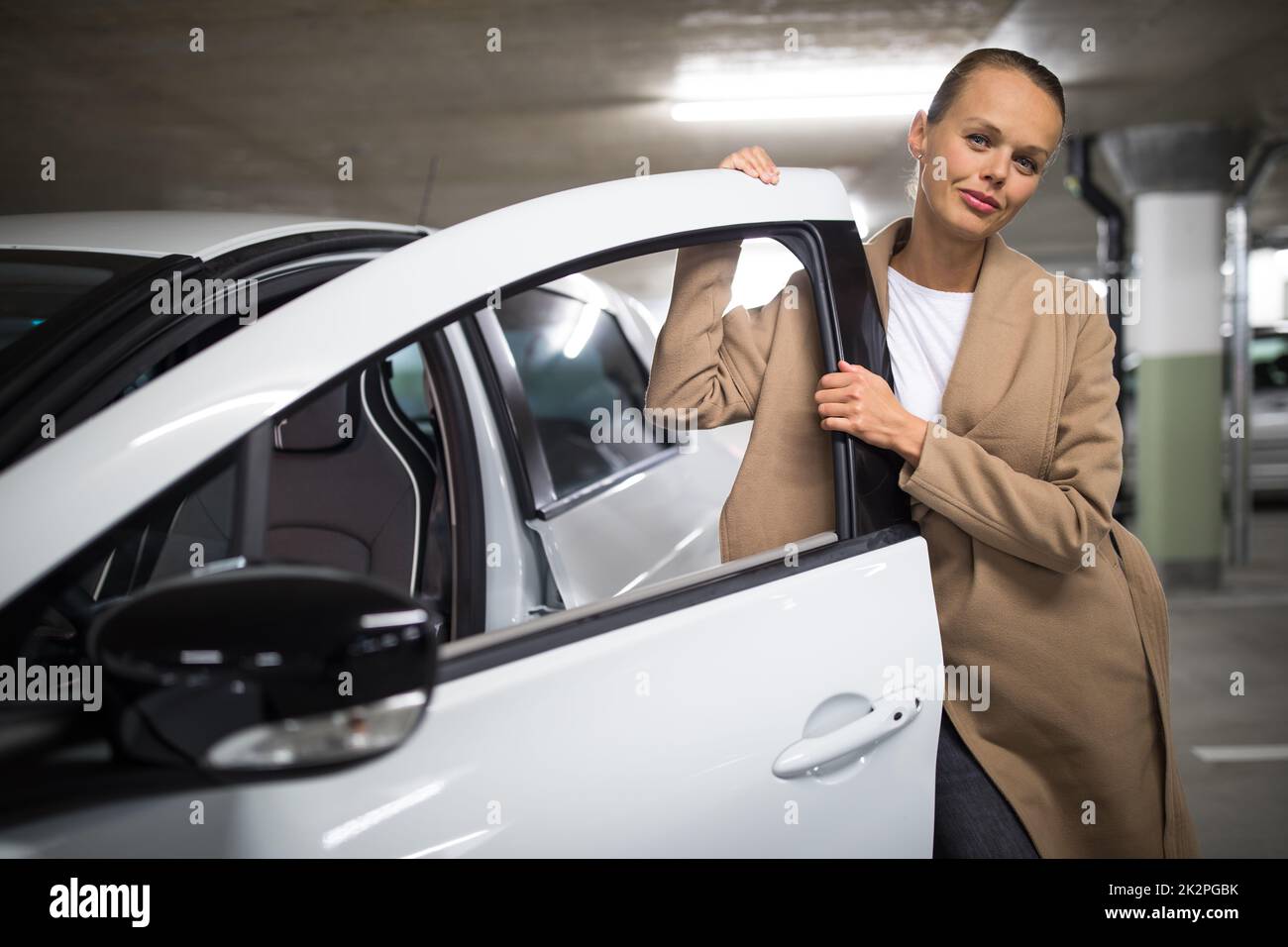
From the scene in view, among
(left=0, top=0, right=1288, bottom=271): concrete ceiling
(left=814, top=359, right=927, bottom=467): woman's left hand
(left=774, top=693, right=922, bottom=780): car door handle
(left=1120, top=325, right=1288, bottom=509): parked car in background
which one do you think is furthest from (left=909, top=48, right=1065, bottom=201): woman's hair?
(left=1120, top=325, right=1288, bottom=509): parked car in background

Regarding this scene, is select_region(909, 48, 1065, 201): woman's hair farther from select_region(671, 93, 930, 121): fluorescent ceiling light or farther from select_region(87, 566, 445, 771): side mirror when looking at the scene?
select_region(671, 93, 930, 121): fluorescent ceiling light

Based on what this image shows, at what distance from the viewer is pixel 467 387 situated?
188cm

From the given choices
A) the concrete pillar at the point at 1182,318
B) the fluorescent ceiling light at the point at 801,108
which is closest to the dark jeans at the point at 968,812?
the fluorescent ceiling light at the point at 801,108

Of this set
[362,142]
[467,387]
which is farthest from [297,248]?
[362,142]

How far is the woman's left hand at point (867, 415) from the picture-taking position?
1.16 m

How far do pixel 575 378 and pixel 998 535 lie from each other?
1.61 metres

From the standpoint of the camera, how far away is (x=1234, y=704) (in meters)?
4.19

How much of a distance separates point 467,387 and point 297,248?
1.79 feet

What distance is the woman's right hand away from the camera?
120 centimetres

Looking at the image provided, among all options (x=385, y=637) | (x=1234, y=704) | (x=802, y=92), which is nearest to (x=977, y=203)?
(x=385, y=637)

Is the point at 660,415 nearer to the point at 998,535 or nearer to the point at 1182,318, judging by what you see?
the point at 998,535

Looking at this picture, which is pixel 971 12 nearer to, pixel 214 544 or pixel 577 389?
pixel 577 389

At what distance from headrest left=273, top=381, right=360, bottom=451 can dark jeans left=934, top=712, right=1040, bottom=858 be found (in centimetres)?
123

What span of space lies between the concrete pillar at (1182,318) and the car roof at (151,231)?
6672mm
